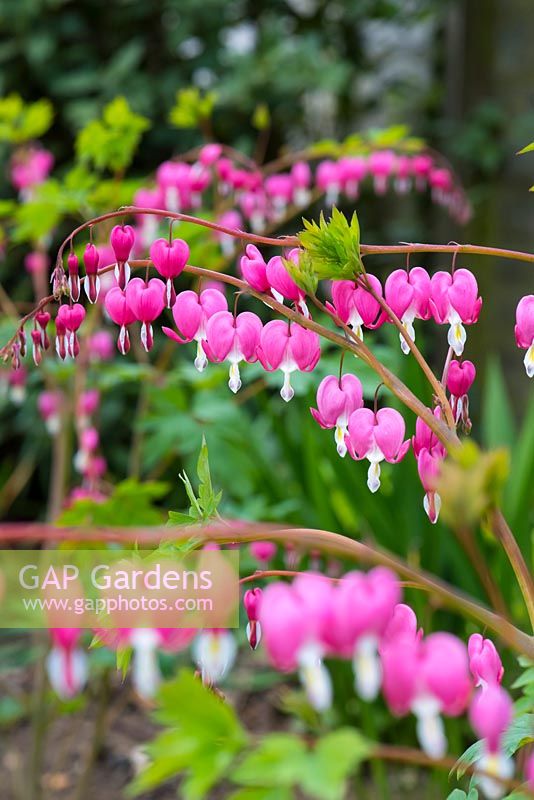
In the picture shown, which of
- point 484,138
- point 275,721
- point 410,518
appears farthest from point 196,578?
point 484,138

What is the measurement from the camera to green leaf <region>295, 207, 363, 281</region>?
0.61m

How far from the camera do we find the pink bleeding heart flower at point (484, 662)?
615mm

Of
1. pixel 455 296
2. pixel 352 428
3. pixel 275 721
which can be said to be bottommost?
pixel 275 721

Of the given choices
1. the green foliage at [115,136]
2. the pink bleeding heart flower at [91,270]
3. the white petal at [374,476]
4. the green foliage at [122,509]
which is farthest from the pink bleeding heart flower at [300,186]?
the white petal at [374,476]

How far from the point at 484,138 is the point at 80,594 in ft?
8.89

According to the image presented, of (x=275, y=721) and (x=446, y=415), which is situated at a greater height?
(x=446, y=415)

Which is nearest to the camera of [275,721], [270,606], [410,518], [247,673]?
[270,606]

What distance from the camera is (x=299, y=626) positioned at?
0.35 meters

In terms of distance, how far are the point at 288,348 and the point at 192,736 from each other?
0.36 metres

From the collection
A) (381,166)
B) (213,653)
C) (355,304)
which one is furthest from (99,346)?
(213,653)

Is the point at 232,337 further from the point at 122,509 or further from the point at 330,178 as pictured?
the point at 330,178

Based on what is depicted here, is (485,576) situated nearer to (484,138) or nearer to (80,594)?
(80,594)

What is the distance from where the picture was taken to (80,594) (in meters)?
0.77

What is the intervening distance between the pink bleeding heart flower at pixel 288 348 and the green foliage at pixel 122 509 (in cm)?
62
